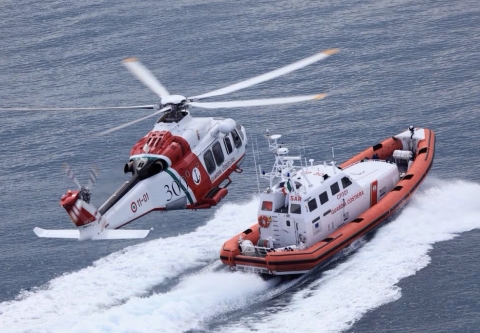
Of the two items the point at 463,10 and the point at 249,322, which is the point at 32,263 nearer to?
the point at 249,322

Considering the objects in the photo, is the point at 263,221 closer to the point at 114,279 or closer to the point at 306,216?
the point at 306,216

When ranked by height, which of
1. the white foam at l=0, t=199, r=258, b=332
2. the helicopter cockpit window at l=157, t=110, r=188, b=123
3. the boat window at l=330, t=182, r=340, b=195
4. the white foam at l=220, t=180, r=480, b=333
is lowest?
the white foam at l=220, t=180, r=480, b=333

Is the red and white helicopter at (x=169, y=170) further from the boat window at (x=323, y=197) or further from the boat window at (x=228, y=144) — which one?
the boat window at (x=323, y=197)

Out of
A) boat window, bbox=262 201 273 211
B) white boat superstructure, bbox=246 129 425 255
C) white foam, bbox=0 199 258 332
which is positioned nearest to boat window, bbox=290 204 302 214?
white boat superstructure, bbox=246 129 425 255

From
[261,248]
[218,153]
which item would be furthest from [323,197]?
[218,153]

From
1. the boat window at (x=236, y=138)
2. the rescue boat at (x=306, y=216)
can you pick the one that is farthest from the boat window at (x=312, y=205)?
the boat window at (x=236, y=138)

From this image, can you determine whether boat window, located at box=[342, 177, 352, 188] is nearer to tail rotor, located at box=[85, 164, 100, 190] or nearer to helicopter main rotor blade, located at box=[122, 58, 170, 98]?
helicopter main rotor blade, located at box=[122, 58, 170, 98]

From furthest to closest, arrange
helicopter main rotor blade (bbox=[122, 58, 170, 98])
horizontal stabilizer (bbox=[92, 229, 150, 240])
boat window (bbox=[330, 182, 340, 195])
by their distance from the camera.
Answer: helicopter main rotor blade (bbox=[122, 58, 170, 98]) → boat window (bbox=[330, 182, 340, 195]) → horizontal stabilizer (bbox=[92, 229, 150, 240])
